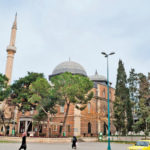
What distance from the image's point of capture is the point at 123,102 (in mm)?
32281

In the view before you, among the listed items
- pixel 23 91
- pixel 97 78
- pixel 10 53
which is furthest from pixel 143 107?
pixel 10 53

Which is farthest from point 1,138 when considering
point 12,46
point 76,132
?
point 12,46

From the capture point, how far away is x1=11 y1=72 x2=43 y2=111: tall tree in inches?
1174

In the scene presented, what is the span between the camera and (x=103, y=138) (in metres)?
34.2

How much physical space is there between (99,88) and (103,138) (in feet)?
36.3

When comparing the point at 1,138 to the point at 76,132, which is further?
the point at 76,132

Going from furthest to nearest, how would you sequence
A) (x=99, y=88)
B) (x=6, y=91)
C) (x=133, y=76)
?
(x=99, y=88) → (x=133, y=76) → (x=6, y=91)

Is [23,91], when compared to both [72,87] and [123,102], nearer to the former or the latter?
[72,87]

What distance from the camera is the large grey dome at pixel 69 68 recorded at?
4090 centimetres

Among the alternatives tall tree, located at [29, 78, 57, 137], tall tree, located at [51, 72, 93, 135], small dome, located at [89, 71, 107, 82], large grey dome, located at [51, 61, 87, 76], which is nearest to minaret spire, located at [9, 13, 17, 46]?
large grey dome, located at [51, 61, 87, 76]

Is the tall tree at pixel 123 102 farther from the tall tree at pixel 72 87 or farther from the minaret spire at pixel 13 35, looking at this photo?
the minaret spire at pixel 13 35

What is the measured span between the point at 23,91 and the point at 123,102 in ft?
53.7

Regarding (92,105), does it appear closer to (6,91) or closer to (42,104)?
(42,104)

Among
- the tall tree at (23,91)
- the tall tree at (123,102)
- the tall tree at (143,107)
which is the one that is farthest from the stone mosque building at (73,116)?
the tall tree at (143,107)
